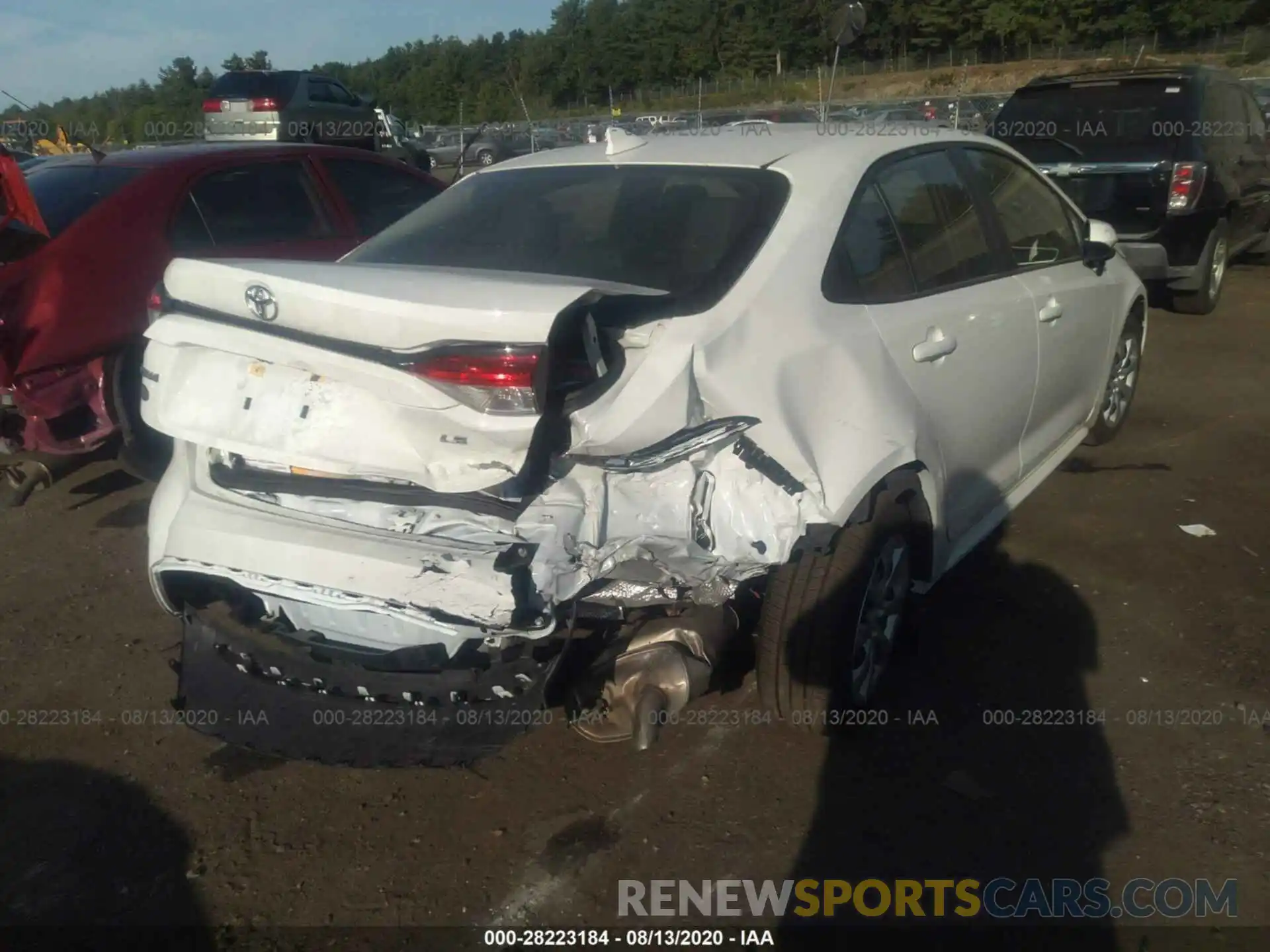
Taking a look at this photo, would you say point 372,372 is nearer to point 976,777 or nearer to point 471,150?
point 976,777

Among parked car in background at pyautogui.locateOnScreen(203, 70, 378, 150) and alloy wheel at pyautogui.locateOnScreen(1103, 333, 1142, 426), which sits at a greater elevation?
parked car in background at pyautogui.locateOnScreen(203, 70, 378, 150)

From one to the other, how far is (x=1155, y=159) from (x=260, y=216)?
6154 mm

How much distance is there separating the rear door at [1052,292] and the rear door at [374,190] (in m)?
3.18

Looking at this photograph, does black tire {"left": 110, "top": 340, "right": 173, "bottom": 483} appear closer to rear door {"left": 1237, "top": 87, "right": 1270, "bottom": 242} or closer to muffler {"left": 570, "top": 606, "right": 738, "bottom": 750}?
muffler {"left": 570, "top": 606, "right": 738, "bottom": 750}

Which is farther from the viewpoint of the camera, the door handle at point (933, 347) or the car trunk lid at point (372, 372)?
the door handle at point (933, 347)

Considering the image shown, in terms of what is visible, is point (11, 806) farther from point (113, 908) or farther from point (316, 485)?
point (316, 485)

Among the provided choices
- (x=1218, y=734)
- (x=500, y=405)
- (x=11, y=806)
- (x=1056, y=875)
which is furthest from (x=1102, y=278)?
(x=11, y=806)

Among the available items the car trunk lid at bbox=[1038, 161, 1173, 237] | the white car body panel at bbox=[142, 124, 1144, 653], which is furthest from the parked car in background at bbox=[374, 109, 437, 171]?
the white car body panel at bbox=[142, 124, 1144, 653]

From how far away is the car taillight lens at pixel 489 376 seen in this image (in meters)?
2.34

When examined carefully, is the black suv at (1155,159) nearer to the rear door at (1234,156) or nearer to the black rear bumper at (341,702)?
the rear door at (1234,156)

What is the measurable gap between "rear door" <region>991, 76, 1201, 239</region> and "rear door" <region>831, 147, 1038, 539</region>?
15.1 ft

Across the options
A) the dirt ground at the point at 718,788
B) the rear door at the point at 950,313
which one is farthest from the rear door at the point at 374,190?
the rear door at the point at 950,313

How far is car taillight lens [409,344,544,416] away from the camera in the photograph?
7.68 feet

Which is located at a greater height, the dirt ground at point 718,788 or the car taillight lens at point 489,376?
the car taillight lens at point 489,376
